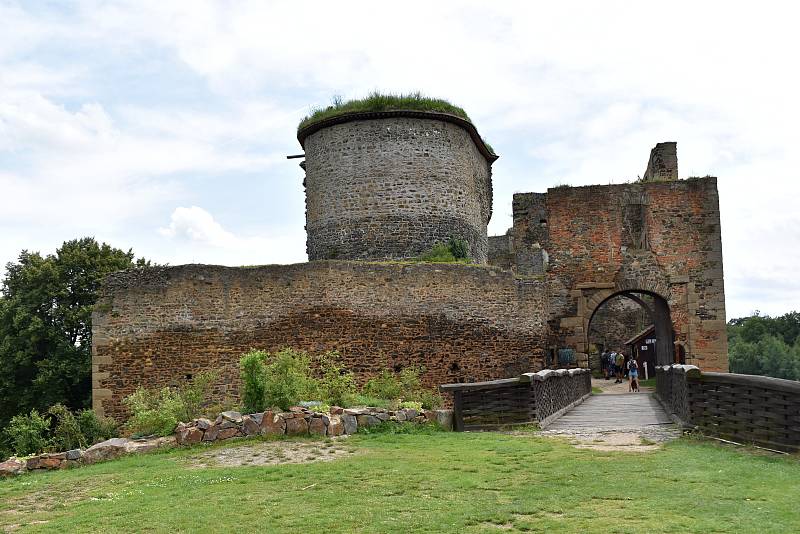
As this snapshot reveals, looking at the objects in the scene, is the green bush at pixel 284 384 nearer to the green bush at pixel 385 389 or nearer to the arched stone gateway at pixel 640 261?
the green bush at pixel 385 389

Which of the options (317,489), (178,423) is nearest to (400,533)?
(317,489)

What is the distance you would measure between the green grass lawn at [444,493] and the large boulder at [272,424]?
180 cm

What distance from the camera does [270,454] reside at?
11938 mm

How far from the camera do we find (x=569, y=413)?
1680cm

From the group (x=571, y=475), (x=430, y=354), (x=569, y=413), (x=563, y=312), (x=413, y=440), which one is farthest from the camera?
(x=563, y=312)

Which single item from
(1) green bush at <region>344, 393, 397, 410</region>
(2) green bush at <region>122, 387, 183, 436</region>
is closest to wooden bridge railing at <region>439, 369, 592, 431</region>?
(1) green bush at <region>344, 393, 397, 410</region>

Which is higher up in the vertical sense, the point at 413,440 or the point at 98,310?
the point at 98,310

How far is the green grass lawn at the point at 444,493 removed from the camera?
7.32 metres

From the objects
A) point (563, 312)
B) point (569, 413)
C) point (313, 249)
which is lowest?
point (569, 413)

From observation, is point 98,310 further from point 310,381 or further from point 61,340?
point 310,381

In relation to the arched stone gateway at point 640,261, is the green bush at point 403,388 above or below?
below

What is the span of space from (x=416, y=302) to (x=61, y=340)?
50.1ft

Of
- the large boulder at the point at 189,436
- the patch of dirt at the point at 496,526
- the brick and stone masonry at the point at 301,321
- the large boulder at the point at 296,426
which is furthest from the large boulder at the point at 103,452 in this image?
the brick and stone masonry at the point at 301,321

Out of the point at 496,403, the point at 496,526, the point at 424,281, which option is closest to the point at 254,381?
the point at 496,403
